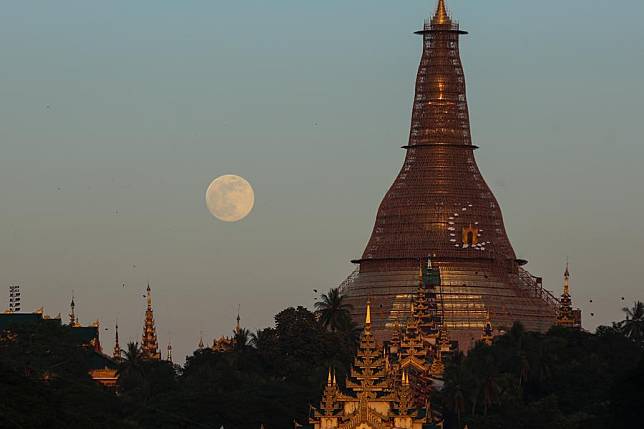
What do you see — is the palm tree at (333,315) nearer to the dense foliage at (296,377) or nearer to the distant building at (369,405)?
the dense foliage at (296,377)

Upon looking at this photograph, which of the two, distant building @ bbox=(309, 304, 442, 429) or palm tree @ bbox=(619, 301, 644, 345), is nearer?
distant building @ bbox=(309, 304, 442, 429)

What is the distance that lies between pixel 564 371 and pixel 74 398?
3517 cm

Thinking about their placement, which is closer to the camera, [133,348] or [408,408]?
[408,408]

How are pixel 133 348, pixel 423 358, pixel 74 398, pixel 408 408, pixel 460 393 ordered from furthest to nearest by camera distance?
1. pixel 133 348
2. pixel 423 358
3. pixel 460 393
4. pixel 74 398
5. pixel 408 408

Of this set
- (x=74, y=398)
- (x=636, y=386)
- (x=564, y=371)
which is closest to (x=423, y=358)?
(x=564, y=371)

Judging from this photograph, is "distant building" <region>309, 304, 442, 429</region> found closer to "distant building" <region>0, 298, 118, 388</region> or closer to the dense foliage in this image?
the dense foliage

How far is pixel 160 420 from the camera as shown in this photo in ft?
479

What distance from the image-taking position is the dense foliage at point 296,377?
5787 inches

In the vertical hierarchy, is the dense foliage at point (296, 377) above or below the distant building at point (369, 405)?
above

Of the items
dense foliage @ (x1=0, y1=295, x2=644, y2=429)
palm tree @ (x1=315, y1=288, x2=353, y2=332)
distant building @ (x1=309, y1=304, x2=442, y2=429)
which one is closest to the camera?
distant building @ (x1=309, y1=304, x2=442, y2=429)

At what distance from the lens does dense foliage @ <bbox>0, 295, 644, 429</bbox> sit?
482 feet

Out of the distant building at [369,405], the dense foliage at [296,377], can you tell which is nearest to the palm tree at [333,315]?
the dense foliage at [296,377]

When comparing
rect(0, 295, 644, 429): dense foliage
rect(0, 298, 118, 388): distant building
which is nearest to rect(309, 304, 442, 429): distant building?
rect(0, 295, 644, 429): dense foliage

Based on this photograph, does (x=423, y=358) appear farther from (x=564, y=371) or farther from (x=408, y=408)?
(x=408, y=408)
